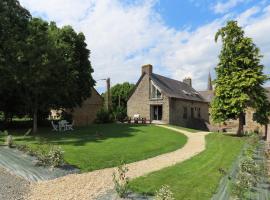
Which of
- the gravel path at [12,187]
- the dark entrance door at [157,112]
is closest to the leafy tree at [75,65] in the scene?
the dark entrance door at [157,112]

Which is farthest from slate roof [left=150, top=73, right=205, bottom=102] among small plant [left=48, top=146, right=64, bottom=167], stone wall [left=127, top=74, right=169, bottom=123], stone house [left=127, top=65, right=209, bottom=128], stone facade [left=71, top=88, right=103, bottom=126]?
small plant [left=48, top=146, right=64, bottom=167]

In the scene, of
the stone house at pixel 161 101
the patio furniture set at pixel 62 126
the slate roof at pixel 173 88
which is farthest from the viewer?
the slate roof at pixel 173 88

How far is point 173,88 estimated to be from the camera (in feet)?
139

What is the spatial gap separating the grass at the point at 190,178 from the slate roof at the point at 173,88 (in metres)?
23.5

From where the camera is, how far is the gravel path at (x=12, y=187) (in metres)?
8.78

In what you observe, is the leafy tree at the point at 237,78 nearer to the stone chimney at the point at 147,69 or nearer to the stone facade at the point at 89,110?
the stone chimney at the point at 147,69

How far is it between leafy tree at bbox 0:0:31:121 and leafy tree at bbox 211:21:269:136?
15.6 metres

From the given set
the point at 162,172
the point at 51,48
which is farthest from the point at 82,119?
the point at 162,172

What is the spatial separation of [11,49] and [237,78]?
17.3 meters

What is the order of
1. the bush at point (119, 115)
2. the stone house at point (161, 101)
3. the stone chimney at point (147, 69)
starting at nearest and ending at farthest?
the stone house at point (161, 101) → the stone chimney at point (147, 69) → the bush at point (119, 115)

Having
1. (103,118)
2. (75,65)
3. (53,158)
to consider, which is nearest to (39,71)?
(75,65)

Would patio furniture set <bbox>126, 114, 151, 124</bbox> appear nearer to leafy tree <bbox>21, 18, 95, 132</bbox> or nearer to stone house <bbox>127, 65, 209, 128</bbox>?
stone house <bbox>127, 65, 209, 128</bbox>

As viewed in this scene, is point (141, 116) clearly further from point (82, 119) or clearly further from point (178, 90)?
point (82, 119)

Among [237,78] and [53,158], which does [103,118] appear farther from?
[53,158]
